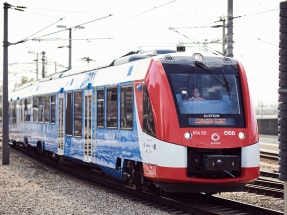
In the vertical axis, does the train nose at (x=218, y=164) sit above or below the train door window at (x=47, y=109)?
below

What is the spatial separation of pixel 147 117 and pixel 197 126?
3.84 ft

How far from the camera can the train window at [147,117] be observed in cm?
1292

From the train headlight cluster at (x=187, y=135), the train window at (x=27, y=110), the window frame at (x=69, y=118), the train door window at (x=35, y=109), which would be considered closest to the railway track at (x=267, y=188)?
the train headlight cluster at (x=187, y=135)

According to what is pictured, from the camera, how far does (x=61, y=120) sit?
71.2ft

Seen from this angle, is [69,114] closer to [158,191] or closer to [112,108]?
[112,108]

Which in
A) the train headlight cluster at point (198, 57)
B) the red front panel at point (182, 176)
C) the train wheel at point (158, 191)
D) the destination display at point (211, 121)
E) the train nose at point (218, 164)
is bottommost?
the train wheel at point (158, 191)

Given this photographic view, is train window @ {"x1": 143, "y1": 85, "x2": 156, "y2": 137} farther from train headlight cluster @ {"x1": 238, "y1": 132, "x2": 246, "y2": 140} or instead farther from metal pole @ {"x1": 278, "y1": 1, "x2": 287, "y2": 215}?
metal pole @ {"x1": 278, "y1": 1, "x2": 287, "y2": 215}

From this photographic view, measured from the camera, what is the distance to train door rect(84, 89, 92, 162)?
17781 millimetres

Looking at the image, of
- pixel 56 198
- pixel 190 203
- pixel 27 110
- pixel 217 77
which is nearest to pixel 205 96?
pixel 217 77

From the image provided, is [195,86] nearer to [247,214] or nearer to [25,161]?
[247,214]

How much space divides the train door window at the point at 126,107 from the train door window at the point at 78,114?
4.18 metres

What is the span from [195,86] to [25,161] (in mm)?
15224

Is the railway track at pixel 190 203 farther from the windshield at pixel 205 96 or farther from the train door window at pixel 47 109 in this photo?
the train door window at pixel 47 109

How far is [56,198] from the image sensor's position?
14.1 m
